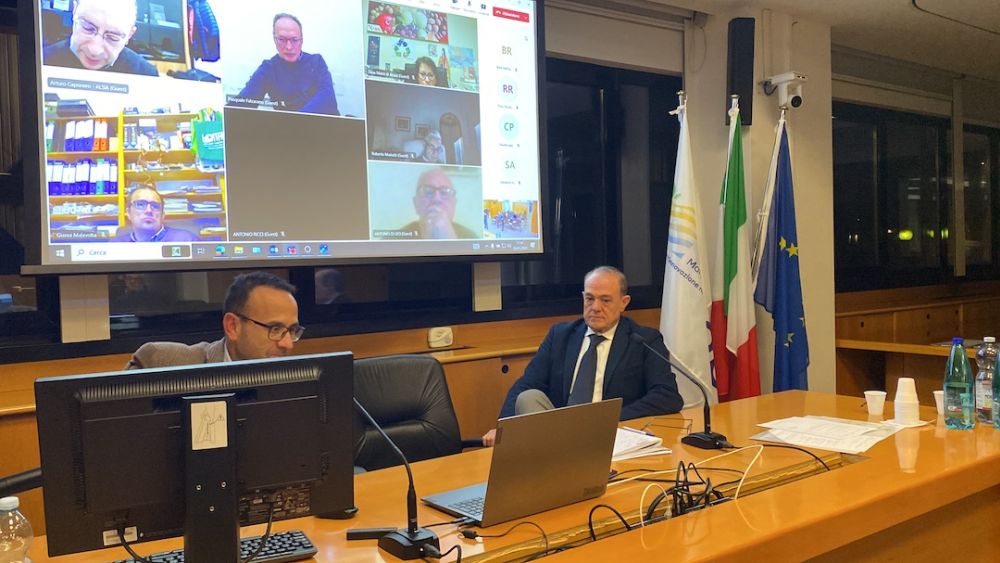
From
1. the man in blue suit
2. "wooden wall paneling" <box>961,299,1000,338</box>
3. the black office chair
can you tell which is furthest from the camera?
"wooden wall paneling" <box>961,299,1000,338</box>

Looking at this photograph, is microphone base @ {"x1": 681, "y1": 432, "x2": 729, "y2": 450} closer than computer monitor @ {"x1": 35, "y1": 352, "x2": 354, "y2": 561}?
No

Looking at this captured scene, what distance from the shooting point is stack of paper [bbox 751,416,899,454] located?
77.1 inches

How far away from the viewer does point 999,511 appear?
1949mm

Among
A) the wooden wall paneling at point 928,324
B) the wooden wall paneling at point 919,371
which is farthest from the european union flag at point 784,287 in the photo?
the wooden wall paneling at point 928,324

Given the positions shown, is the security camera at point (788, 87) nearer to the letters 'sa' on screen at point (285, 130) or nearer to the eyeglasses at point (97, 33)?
the letters 'sa' on screen at point (285, 130)

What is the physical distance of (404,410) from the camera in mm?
2406

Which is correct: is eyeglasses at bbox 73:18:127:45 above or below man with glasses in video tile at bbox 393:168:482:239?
above

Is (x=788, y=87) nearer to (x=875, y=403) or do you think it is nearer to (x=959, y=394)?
(x=875, y=403)

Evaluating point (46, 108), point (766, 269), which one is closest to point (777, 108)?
point (766, 269)

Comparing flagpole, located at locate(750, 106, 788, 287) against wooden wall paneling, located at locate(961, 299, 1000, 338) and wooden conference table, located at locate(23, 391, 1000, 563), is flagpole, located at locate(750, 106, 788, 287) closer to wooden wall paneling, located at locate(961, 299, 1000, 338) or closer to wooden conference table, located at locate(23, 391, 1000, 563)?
wooden conference table, located at locate(23, 391, 1000, 563)

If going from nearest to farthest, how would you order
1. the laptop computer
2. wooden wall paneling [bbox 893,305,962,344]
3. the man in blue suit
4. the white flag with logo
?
the laptop computer
the man in blue suit
the white flag with logo
wooden wall paneling [bbox 893,305,962,344]

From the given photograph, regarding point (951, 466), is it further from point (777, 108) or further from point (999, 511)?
point (777, 108)

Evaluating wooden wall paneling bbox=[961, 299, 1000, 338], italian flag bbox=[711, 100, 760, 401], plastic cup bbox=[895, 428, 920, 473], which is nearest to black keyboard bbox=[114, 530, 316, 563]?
plastic cup bbox=[895, 428, 920, 473]

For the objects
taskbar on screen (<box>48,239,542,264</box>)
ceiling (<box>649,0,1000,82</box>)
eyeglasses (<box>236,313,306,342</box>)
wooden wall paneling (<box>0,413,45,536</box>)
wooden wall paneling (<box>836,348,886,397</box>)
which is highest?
ceiling (<box>649,0,1000,82</box>)
